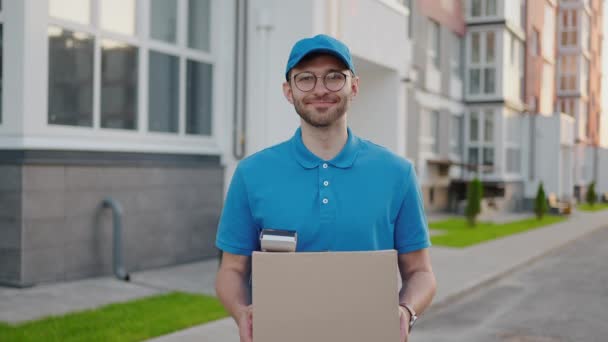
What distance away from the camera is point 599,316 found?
7.99 metres

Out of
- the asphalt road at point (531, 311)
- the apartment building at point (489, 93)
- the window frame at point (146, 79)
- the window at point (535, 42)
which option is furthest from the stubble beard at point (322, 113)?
the window at point (535, 42)

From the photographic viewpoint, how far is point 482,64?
90.1ft

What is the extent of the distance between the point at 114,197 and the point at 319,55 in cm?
731

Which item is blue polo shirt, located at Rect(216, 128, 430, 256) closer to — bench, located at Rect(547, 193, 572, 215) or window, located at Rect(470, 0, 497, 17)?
window, located at Rect(470, 0, 497, 17)

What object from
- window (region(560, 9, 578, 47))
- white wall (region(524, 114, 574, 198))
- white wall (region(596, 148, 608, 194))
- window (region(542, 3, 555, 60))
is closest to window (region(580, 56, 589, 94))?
window (region(560, 9, 578, 47))

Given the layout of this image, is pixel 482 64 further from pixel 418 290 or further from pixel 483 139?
pixel 418 290

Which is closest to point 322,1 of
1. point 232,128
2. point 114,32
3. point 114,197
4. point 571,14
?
point 232,128

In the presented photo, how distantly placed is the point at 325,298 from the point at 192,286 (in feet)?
21.9

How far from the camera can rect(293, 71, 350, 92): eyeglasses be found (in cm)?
223

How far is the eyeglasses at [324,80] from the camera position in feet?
7.31

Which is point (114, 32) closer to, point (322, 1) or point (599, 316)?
point (322, 1)

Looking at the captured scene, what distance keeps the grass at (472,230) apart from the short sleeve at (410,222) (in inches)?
494

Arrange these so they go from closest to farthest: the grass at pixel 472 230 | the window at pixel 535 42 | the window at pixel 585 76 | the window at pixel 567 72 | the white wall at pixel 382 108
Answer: the white wall at pixel 382 108 → the grass at pixel 472 230 → the window at pixel 535 42 → the window at pixel 567 72 → the window at pixel 585 76

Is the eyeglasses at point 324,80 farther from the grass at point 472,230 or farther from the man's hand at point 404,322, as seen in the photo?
the grass at point 472,230
